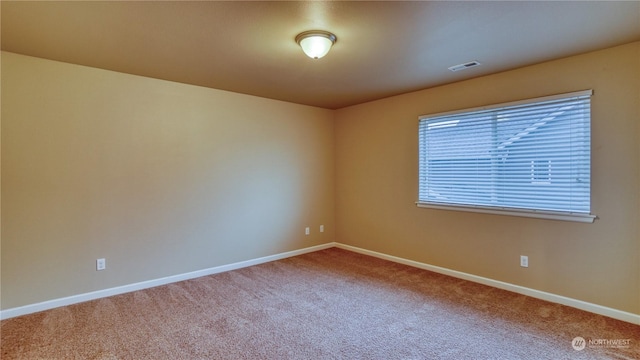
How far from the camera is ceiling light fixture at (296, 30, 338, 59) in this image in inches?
96.5

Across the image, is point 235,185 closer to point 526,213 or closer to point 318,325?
point 318,325

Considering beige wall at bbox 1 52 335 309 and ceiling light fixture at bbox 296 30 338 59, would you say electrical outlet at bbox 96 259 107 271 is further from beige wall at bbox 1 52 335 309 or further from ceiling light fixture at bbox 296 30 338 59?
ceiling light fixture at bbox 296 30 338 59

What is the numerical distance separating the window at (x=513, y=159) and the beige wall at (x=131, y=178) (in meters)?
2.14

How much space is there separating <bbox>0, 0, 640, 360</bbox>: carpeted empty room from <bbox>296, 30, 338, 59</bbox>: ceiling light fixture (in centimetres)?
2

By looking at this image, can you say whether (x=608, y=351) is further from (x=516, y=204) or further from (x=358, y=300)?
(x=358, y=300)

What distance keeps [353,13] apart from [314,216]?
357 cm

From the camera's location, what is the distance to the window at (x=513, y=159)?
2951 millimetres

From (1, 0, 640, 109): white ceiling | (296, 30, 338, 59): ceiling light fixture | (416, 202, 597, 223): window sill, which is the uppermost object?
(1, 0, 640, 109): white ceiling

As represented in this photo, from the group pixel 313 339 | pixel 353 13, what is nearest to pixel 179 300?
pixel 313 339

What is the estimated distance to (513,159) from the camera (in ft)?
11.0

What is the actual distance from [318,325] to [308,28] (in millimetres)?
2434

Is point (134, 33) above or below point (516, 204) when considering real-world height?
above

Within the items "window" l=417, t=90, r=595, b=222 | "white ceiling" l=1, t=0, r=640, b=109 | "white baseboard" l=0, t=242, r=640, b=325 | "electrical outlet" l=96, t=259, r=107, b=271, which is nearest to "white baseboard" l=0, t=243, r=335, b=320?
"white baseboard" l=0, t=242, r=640, b=325

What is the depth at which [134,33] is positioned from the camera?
2.46 m
